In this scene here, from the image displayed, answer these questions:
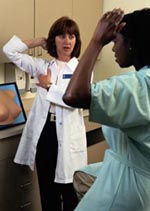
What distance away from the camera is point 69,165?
221 centimetres

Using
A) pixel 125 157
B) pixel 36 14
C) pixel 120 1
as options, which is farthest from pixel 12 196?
pixel 120 1

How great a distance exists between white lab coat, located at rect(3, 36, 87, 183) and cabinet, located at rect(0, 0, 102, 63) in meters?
0.15

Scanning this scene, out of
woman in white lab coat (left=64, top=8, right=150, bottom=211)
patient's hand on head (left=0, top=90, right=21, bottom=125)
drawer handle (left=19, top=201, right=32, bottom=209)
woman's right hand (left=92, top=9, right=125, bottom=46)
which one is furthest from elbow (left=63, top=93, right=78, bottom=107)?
drawer handle (left=19, top=201, right=32, bottom=209)

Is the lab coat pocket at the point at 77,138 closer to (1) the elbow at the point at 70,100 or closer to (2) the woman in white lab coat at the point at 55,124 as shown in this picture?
(2) the woman in white lab coat at the point at 55,124

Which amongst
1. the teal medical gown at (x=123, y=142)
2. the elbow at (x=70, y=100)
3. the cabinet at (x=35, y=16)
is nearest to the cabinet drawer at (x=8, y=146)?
the cabinet at (x=35, y=16)

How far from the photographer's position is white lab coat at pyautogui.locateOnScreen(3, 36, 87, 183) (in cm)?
218

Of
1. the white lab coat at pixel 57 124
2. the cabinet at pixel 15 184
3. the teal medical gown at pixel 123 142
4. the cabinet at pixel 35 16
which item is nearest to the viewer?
the teal medical gown at pixel 123 142

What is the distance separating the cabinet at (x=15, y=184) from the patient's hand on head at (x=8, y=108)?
0.42ft

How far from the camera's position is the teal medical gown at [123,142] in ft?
3.14

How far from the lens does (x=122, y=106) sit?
960 mm

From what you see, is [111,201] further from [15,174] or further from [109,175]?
[15,174]

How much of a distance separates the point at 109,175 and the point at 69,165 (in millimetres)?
1099

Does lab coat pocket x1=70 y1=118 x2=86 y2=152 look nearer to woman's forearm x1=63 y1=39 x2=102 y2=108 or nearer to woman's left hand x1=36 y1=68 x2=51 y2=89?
woman's left hand x1=36 y1=68 x2=51 y2=89

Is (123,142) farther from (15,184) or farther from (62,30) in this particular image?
(15,184)
